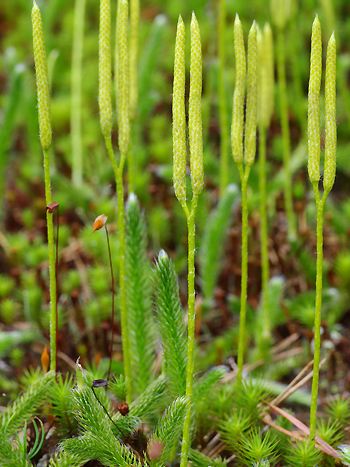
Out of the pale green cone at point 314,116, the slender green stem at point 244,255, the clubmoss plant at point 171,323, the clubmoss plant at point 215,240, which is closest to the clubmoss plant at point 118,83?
the clubmoss plant at point 171,323

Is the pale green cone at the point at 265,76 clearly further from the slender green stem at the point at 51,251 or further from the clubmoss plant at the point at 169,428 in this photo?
the clubmoss plant at the point at 169,428

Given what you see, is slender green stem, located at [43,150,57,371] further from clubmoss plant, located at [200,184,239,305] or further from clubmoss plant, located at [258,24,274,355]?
clubmoss plant, located at [200,184,239,305]

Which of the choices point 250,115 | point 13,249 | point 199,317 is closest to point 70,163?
point 13,249

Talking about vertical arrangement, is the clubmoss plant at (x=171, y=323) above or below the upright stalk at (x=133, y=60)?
below

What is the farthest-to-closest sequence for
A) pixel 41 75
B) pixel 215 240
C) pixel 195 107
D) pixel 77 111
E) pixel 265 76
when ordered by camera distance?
1. pixel 77 111
2. pixel 215 240
3. pixel 265 76
4. pixel 41 75
5. pixel 195 107

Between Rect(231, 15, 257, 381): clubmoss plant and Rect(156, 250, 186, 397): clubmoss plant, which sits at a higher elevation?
Rect(231, 15, 257, 381): clubmoss plant

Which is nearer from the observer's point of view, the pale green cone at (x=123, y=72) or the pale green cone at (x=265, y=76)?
the pale green cone at (x=123, y=72)

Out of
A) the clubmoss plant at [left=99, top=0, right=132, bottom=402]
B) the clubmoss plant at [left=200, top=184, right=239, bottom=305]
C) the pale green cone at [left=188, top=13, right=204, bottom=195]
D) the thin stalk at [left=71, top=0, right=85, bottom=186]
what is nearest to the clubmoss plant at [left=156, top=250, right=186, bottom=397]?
the clubmoss plant at [left=99, top=0, right=132, bottom=402]

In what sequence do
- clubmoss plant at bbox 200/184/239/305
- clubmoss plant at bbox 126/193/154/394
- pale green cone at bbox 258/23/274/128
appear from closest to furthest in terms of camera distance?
clubmoss plant at bbox 126/193/154/394, pale green cone at bbox 258/23/274/128, clubmoss plant at bbox 200/184/239/305

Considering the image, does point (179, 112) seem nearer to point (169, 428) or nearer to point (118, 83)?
point (118, 83)

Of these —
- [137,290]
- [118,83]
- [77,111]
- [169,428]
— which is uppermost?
[118,83]

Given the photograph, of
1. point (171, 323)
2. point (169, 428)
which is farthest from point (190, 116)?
point (169, 428)

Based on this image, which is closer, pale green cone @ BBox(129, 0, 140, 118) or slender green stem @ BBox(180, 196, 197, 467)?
slender green stem @ BBox(180, 196, 197, 467)
